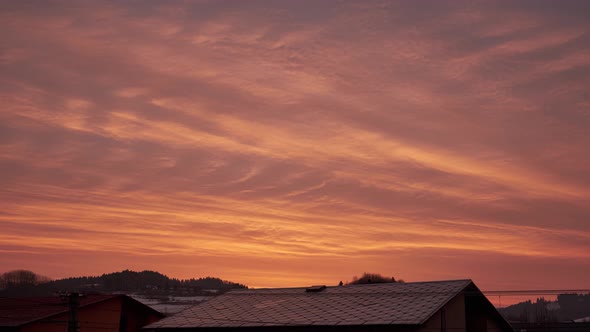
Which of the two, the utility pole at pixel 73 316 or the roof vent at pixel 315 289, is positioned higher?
the roof vent at pixel 315 289

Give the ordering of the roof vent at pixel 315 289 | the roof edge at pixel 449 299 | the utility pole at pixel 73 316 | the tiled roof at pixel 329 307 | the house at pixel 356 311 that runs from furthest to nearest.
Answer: the roof vent at pixel 315 289, the tiled roof at pixel 329 307, the house at pixel 356 311, the roof edge at pixel 449 299, the utility pole at pixel 73 316

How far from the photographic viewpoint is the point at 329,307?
40.8 meters

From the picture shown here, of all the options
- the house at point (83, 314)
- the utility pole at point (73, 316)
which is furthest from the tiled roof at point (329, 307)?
the utility pole at point (73, 316)

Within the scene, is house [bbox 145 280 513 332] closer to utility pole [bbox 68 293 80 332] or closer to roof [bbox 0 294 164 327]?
roof [bbox 0 294 164 327]

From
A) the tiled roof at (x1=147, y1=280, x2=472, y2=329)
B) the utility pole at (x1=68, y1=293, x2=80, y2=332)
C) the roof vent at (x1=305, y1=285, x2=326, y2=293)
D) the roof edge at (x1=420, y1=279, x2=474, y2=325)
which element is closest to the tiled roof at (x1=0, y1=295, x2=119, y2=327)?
the tiled roof at (x1=147, y1=280, x2=472, y2=329)

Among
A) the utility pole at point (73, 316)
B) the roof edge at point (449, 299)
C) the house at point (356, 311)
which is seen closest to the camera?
the utility pole at point (73, 316)

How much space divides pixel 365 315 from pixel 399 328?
3213 mm

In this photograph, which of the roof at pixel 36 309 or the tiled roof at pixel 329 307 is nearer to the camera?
the tiled roof at pixel 329 307

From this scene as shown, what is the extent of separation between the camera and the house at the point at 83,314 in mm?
48719

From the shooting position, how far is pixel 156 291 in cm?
14162

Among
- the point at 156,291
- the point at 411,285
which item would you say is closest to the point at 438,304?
the point at 411,285

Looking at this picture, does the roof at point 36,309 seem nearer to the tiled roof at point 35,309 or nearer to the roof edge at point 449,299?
the tiled roof at point 35,309

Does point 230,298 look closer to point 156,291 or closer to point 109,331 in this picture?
point 109,331

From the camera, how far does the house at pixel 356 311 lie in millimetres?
35281
